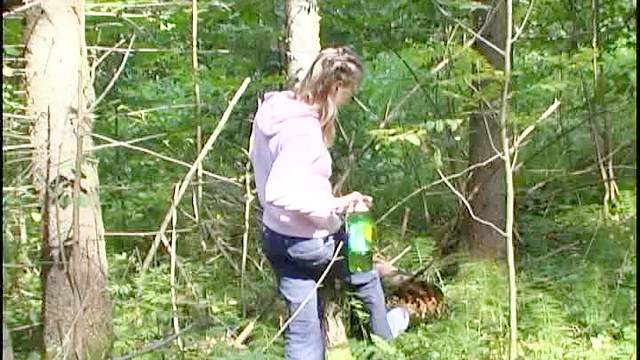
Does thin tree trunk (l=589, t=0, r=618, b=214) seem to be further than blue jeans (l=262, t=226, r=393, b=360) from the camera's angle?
Yes

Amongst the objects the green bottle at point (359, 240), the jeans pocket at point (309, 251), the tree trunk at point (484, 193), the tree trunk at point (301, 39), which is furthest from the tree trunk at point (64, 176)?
the tree trunk at point (484, 193)

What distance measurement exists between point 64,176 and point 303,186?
148 cm

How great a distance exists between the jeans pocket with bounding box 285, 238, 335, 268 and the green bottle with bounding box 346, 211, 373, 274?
133mm

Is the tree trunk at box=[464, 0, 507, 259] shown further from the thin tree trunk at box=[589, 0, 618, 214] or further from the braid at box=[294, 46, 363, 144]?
the braid at box=[294, 46, 363, 144]

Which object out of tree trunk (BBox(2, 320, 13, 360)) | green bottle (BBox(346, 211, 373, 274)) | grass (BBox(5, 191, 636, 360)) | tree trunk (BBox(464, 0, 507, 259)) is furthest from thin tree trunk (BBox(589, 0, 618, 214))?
tree trunk (BBox(2, 320, 13, 360))

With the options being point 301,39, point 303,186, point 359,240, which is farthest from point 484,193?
point 303,186

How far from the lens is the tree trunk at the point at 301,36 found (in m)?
4.39

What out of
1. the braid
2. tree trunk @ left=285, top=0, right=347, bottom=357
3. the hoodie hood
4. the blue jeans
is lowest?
the blue jeans

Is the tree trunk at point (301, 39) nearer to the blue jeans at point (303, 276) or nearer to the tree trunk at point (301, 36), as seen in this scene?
the tree trunk at point (301, 36)

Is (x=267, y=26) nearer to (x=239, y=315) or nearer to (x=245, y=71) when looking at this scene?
(x=245, y=71)

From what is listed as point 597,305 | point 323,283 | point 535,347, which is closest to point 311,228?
point 323,283

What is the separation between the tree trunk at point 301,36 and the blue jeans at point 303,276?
0.88m

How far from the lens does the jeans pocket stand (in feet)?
12.5

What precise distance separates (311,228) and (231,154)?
219cm
